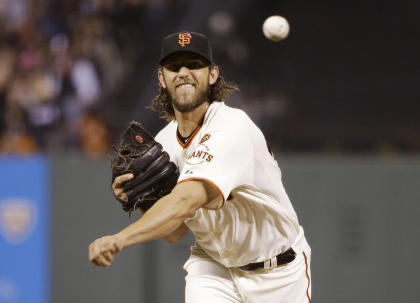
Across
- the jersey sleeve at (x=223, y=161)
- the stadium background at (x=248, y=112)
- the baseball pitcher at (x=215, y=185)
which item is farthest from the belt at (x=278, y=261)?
the stadium background at (x=248, y=112)

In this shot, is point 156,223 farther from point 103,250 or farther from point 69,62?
point 69,62

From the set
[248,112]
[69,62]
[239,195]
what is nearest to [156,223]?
[239,195]

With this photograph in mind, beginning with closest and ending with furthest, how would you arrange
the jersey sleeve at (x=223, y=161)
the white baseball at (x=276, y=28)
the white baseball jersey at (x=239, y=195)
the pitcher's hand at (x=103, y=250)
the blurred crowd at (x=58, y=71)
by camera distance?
1. the pitcher's hand at (x=103, y=250)
2. the jersey sleeve at (x=223, y=161)
3. the white baseball jersey at (x=239, y=195)
4. the white baseball at (x=276, y=28)
5. the blurred crowd at (x=58, y=71)

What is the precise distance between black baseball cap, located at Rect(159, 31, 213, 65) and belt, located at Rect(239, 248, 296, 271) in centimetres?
112

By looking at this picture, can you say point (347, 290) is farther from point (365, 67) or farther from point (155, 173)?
point (365, 67)

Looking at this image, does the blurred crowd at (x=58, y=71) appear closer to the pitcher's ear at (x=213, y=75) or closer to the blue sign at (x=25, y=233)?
the blue sign at (x=25, y=233)

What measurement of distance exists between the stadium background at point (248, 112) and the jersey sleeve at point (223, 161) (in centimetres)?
258

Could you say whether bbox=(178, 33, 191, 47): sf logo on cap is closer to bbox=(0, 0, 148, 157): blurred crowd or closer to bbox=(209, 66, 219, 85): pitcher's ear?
bbox=(209, 66, 219, 85): pitcher's ear

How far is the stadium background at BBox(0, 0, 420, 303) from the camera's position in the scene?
555cm

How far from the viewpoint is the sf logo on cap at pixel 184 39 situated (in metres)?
3.43

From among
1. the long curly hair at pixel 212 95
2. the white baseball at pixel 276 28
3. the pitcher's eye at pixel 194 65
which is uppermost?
the white baseball at pixel 276 28

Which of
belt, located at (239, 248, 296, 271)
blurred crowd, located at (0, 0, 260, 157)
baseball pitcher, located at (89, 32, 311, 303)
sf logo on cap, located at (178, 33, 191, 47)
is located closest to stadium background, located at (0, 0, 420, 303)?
blurred crowd, located at (0, 0, 260, 157)

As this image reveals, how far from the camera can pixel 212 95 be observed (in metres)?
3.74

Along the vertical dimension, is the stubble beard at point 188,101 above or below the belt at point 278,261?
above
